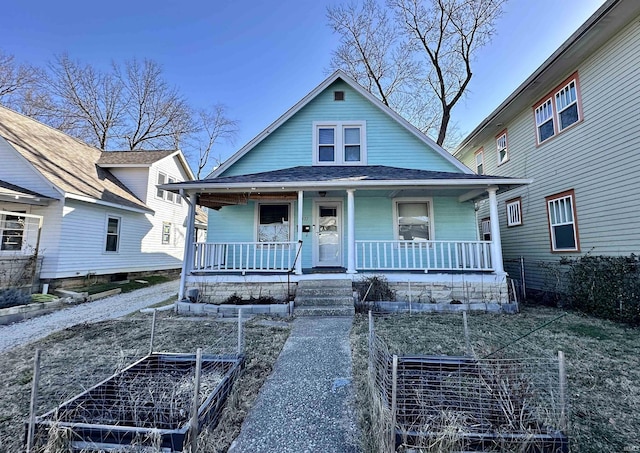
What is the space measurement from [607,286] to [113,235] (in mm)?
15981

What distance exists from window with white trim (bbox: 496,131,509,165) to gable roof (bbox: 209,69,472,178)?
3.22 meters

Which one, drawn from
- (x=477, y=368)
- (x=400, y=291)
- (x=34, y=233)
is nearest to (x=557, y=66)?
(x=400, y=291)

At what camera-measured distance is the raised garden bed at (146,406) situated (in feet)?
6.64

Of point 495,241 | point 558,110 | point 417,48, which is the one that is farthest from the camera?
point 417,48

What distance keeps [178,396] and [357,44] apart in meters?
21.2

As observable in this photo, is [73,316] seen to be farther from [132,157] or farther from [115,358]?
[132,157]

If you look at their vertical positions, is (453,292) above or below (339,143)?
below

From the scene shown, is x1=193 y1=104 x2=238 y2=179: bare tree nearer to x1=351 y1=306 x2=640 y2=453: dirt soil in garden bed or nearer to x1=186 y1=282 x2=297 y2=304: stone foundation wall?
x1=186 y1=282 x2=297 y2=304: stone foundation wall

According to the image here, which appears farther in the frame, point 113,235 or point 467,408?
point 113,235

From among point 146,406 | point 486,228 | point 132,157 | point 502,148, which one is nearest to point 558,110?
point 502,148

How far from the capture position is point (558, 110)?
863 cm

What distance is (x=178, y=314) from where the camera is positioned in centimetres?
681

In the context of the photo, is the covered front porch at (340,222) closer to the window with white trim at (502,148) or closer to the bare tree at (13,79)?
the window with white trim at (502,148)

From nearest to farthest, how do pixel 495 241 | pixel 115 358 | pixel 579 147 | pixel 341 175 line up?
pixel 115 358 → pixel 495 241 → pixel 579 147 → pixel 341 175
